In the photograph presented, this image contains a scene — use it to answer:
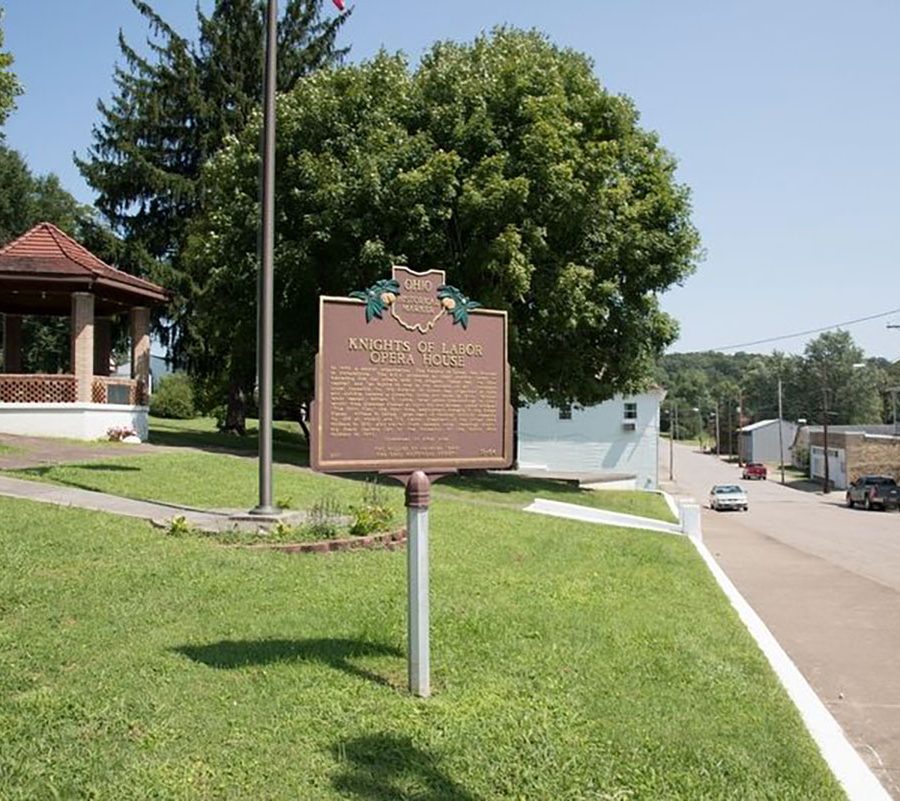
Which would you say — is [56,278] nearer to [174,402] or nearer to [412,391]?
[412,391]

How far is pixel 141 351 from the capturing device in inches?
990

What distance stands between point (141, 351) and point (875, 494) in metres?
32.4

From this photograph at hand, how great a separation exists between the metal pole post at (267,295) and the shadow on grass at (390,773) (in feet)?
23.7

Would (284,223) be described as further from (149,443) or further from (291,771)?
(291,771)

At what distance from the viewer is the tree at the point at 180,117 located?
30750 mm

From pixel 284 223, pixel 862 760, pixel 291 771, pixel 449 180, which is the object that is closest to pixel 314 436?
pixel 291 771

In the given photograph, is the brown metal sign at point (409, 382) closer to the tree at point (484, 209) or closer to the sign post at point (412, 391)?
the sign post at point (412, 391)

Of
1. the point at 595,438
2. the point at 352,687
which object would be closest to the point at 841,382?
the point at 595,438

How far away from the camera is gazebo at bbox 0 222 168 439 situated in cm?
2217

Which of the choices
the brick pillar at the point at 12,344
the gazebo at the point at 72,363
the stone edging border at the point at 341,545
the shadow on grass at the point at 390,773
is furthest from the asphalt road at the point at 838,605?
the brick pillar at the point at 12,344

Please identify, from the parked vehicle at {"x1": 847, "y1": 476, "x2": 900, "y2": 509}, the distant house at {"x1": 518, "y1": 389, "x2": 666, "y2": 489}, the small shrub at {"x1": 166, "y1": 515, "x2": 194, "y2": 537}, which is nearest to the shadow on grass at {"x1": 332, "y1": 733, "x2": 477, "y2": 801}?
the small shrub at {"x1": 166, "y1": 515, "x2": 194, "y2": 537}

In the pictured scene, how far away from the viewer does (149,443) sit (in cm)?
2334

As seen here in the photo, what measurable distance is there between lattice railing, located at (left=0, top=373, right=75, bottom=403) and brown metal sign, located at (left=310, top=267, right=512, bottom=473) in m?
18.3

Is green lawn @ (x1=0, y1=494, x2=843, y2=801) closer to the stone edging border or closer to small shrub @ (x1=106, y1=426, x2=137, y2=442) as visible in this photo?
the stone edging border
